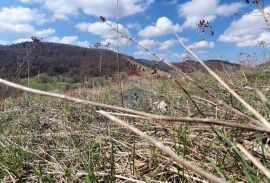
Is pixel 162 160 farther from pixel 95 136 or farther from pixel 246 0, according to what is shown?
pixel 246 0

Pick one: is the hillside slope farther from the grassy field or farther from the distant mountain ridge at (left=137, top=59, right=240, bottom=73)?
the grassy field

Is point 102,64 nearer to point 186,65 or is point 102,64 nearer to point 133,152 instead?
point 186,65

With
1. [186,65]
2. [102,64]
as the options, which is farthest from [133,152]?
[102,64]

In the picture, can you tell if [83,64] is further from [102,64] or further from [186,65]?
[186,65]

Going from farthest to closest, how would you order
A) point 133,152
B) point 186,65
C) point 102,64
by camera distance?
point 102,64
point 186,65
point 133,152

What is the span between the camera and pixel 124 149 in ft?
8.95

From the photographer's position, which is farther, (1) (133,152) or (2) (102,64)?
(2) (102,64)

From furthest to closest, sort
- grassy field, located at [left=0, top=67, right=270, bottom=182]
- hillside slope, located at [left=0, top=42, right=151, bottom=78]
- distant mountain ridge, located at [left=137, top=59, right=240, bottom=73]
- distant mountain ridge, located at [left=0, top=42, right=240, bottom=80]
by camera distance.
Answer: hillside slope, located at [left=0, top=42, right=151, bottom=78] → distant mountain ridge, located at [left=0, top=42, right=240, bottom=80] → distant mountain ridge, located at [left=137, top=59, right=240, bottom=73] → grassy field, located at [left=0, top=67, right=270, bottom=182]

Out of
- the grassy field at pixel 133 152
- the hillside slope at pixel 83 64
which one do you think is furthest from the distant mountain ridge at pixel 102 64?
the grassy field at pixel 133 152

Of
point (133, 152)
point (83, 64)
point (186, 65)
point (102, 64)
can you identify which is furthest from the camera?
point (83, 64)

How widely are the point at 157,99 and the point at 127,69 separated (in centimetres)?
223

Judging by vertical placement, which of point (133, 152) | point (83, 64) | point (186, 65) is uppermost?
point (83, 64)

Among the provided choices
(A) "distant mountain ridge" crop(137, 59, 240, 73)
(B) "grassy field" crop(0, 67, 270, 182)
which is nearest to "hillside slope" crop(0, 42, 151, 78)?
(A) "distant mountain ridge" crop(137, 59, 240, 73)

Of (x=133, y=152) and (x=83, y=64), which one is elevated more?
(x=83, y=64)
